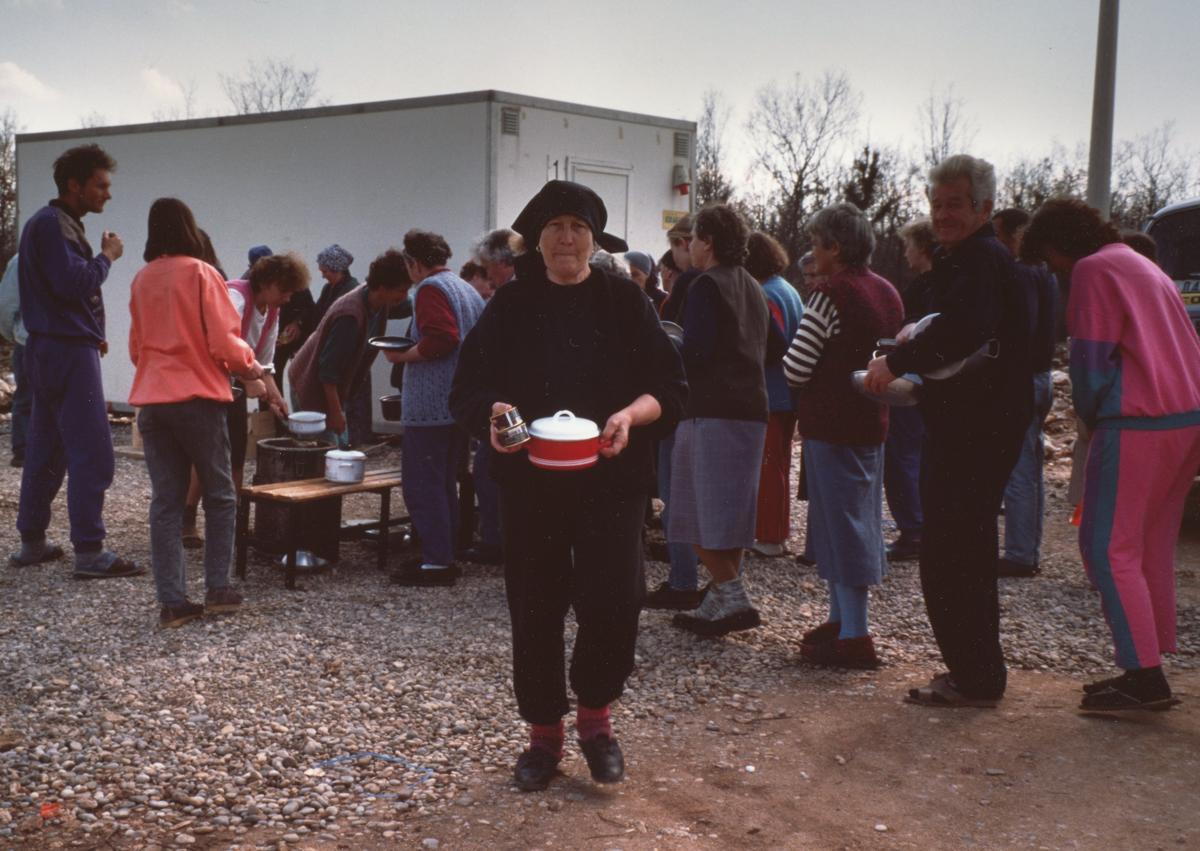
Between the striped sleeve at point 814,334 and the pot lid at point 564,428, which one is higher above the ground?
the striped sleeve at point 814,334

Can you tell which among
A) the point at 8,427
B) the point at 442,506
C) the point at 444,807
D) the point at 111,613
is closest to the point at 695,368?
the point at 442,506

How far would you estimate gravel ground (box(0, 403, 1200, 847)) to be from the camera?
358 cm

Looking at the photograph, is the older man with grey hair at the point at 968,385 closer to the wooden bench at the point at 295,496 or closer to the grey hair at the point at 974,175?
the grey hair at the point at 974,175

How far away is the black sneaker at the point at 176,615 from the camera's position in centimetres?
543

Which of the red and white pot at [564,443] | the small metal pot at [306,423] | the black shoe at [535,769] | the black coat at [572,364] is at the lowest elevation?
the black shoe at [535,769]

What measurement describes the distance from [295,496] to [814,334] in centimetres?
282

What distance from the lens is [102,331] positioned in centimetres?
638

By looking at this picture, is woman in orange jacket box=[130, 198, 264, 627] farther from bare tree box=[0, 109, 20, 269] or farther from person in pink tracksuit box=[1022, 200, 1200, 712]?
bare tree box=[0, 109, 20, 269]

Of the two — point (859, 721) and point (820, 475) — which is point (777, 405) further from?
point (859, 721)

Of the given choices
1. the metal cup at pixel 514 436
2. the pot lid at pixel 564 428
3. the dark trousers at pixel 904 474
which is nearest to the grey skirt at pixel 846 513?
the pot lid at pixel 564 428

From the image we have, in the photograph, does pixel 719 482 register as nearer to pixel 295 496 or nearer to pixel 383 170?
pixel 295 496

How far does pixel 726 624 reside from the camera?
5.34 meters

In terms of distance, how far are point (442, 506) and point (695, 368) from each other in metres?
1.83

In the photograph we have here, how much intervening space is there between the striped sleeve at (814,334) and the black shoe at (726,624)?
115cm
